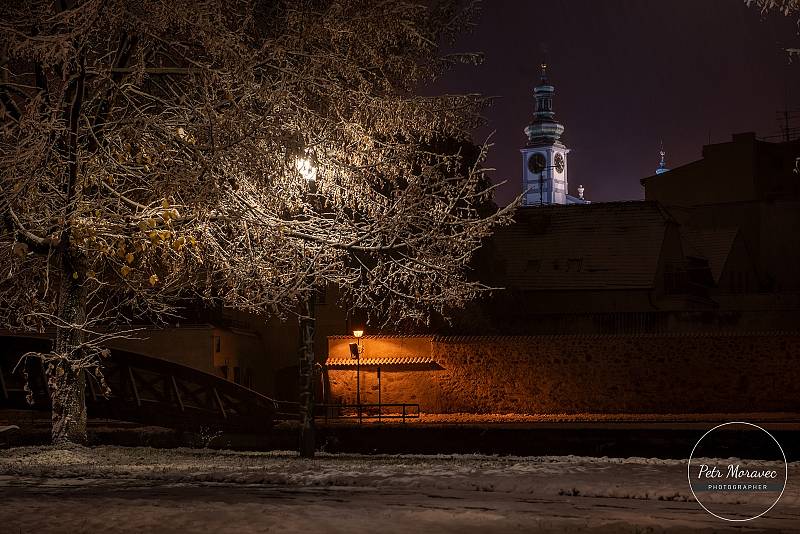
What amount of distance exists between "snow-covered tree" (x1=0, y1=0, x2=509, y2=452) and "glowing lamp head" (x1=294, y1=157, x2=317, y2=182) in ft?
0.09

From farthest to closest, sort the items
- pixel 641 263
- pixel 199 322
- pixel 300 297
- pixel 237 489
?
pixel 641 263 < pixel 199 322 < pixel 300 297 < pixel 237 489

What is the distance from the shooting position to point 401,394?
3466 centimetres

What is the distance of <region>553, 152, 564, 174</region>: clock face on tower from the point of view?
190375 millimetres

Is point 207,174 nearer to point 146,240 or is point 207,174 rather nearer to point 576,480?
point 146,240

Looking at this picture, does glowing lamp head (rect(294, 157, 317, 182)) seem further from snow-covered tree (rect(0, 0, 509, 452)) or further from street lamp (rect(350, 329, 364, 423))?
street lamp (rect(350, 329, 364, 423))

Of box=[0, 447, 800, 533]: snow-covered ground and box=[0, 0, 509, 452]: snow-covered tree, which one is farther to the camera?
box=[0, 0, 509, 452]: snow-covered tree

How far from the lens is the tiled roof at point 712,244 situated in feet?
170

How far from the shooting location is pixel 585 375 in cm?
3428

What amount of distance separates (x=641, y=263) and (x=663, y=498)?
39.0m

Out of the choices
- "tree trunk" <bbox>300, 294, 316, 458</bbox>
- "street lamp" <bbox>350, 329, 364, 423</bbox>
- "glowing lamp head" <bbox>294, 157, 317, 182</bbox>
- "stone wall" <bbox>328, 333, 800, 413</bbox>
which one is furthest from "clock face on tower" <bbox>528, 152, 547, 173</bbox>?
"glowing lamp head" <bbox>294, 157, 317, 182</bbox>

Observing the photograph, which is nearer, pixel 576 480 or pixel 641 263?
pixel 576 480

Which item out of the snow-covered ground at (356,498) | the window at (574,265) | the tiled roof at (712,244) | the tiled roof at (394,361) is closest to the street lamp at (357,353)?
the tiled roof at (394,361)

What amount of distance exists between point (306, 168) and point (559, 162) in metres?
182

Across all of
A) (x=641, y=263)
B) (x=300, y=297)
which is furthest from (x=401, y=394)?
(x=300, y=297)
